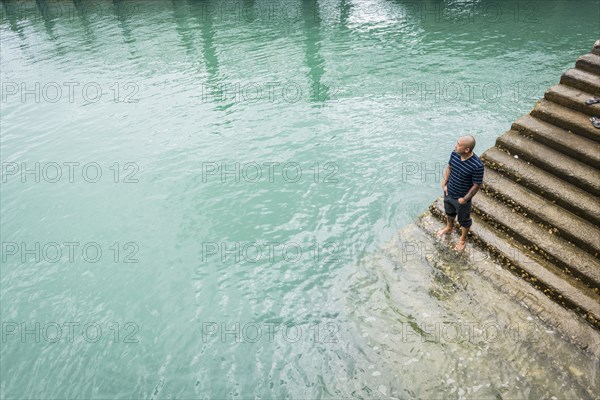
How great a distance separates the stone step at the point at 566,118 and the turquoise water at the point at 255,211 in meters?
2.54

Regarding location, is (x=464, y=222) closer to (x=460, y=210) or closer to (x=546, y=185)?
(x=460, y=210)

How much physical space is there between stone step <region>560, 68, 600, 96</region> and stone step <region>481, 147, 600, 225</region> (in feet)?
6.01

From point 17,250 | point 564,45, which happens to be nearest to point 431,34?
point 564,45

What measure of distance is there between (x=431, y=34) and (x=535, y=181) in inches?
538

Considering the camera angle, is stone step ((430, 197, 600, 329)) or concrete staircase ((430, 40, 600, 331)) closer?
stone step ((430, 197, 600, 329))

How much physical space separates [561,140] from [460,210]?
2495 mm

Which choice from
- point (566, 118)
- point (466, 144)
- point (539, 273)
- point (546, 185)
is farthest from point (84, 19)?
point (539, 273)

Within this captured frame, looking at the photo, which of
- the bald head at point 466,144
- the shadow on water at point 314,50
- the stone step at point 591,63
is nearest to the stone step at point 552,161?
the stone step at point 591,63

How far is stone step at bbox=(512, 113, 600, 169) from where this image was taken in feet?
19.4

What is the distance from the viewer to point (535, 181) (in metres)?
6.13

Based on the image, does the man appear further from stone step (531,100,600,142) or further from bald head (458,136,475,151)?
stone step (531,100,600,142)

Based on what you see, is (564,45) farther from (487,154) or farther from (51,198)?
(51,198)

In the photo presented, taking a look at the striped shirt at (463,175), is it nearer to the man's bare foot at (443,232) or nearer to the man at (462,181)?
the man at (462,181)

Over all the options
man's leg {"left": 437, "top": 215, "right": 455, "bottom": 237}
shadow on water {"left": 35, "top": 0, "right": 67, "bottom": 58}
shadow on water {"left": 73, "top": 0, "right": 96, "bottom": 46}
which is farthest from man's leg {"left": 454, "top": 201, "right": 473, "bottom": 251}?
shadow on water {"left": 73, "top": 0, "right": 96, "bottom": 46}
